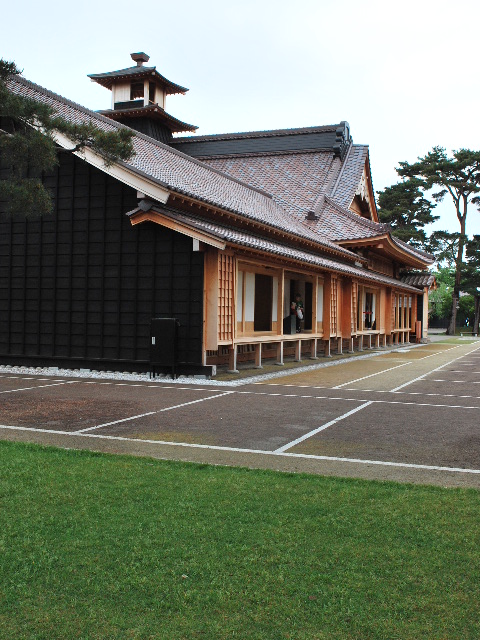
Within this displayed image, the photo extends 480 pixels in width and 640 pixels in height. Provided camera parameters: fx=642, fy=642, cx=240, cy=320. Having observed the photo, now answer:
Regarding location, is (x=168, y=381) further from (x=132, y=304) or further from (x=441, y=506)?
(x=441, y=506)

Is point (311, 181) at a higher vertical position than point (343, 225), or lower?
higher

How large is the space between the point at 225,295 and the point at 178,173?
520cm

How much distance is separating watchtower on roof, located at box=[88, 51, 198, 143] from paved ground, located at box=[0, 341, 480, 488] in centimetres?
2231

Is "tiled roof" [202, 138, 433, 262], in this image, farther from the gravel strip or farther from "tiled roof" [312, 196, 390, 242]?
the gravel strip

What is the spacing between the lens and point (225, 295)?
13789mm

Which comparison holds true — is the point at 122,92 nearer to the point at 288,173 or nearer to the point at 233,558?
the point at 288,173

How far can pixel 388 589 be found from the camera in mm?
3203

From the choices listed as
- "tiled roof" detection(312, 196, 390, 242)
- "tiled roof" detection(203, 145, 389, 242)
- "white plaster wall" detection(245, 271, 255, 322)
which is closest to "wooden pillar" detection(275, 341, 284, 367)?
"white plaster wall" detection(245, 271, 255, 322)

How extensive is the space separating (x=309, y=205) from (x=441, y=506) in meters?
22.8

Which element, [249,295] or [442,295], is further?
[442,295]

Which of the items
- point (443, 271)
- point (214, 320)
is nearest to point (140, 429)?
point (214, 320)

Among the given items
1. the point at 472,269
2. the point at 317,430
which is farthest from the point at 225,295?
the point at 472,269

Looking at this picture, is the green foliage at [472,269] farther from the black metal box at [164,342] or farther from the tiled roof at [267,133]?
the black metal box at [164,342]

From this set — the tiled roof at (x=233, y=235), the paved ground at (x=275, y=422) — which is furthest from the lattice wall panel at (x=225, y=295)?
the paved ground at (x=275, y=422)
